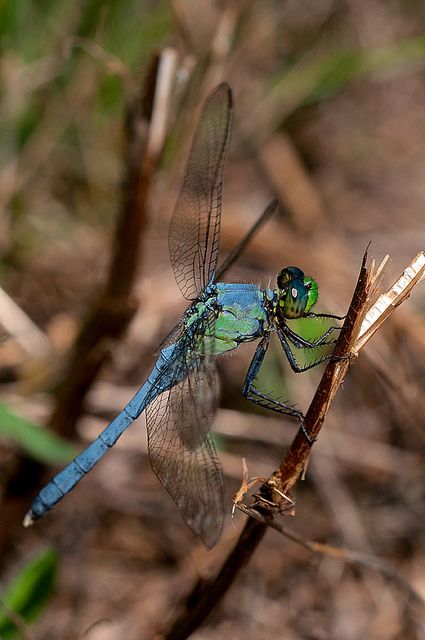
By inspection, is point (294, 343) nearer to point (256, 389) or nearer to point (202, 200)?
point (256, 389)

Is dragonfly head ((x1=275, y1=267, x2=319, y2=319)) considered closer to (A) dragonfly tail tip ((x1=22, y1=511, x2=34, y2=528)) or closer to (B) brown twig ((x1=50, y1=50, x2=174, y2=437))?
(B) brown twig ((x1=50, y1=50, x2=174, y2=437))

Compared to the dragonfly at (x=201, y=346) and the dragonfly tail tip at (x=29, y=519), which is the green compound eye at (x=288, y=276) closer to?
the dragonfly at (x=201, y=346)

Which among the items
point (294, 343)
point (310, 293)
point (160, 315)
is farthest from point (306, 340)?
point (160, 315)

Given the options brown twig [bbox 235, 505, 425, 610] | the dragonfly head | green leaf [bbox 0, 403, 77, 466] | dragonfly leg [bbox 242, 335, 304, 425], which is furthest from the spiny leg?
green leaf [bbox 0, 403, 77, 466]

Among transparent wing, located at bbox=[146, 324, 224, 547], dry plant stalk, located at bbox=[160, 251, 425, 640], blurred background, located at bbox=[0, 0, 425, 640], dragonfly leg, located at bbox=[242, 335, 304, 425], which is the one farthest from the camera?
blurred background, located at bbox=[0, 0, 425, 640]

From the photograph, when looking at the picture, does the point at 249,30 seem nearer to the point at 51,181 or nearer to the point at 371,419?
the point at 51,181

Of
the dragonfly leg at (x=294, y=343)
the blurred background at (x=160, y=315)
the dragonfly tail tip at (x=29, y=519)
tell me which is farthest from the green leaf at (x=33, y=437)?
the dragonfly leg at (x=294, y=343)
